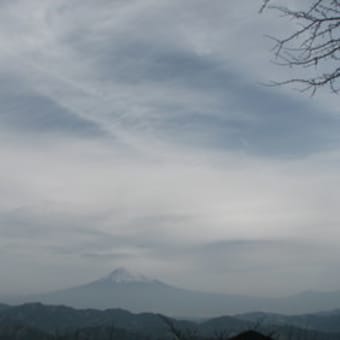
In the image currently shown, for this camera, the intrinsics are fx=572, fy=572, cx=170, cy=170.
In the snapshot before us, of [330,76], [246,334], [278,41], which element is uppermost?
[278,41]

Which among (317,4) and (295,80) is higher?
(317,4)

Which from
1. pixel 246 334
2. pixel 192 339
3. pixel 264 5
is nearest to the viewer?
pixel 264 5

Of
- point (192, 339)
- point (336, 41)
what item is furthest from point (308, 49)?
point (192, 339)

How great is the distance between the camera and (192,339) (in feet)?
53.3

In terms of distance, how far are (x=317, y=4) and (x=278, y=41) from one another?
0.58 meters

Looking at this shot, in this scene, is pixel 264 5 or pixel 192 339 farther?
pixel 192 339

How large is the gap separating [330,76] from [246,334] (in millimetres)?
25564

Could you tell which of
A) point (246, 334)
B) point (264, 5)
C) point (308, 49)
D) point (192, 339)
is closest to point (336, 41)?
point (308, 49)

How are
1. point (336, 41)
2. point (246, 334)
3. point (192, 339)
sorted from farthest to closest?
point (246, 334)
point (192, 339)
point (336, 41)

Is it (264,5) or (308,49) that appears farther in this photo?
(308,49)

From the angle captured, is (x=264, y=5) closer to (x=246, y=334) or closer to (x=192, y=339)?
(x=192, y=339)

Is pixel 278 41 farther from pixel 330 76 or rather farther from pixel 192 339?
pixel 192 339

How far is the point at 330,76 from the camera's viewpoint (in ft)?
21.1

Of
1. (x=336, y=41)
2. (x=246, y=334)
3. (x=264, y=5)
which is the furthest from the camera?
(x=246, y=334)
